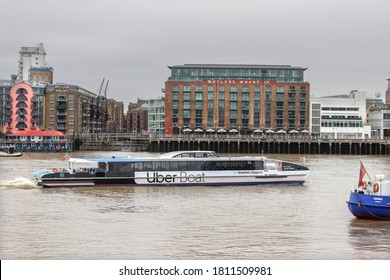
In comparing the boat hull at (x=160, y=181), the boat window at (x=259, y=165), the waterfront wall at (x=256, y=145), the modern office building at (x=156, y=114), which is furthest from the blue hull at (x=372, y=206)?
the modern office building at (x=156, y=114)

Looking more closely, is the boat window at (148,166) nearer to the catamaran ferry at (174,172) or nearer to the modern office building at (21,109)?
the catamaran ferry at (174,172)

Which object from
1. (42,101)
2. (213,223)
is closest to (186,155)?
(213,223)

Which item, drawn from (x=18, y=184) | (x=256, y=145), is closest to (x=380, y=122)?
(x=256, y=145)

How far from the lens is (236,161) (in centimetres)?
4959

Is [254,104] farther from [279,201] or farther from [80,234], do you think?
[80,234]

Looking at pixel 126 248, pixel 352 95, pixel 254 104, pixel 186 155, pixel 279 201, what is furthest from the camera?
pixel 352 95

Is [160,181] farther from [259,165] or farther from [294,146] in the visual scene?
[294,146]

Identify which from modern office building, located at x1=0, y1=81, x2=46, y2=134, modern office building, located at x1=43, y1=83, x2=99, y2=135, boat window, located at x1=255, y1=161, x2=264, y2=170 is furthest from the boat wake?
modern office building, located at x1=43, y1=83, x2=99, y2=135

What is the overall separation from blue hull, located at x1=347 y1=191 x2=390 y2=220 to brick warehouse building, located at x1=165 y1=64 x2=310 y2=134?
104242 millimetres

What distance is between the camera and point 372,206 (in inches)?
1260

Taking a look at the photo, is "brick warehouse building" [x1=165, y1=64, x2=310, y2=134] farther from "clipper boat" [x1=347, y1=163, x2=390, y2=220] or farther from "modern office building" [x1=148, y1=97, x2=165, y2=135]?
"clipper boat" [x1=347, y1=163, x2=390, y2=220]

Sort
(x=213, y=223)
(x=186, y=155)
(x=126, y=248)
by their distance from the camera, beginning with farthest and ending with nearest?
(x=186, y=155) → (x=213, y=223) → (x=126, y=248)

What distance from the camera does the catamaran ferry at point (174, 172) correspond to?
154ft

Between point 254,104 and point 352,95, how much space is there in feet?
82.3
